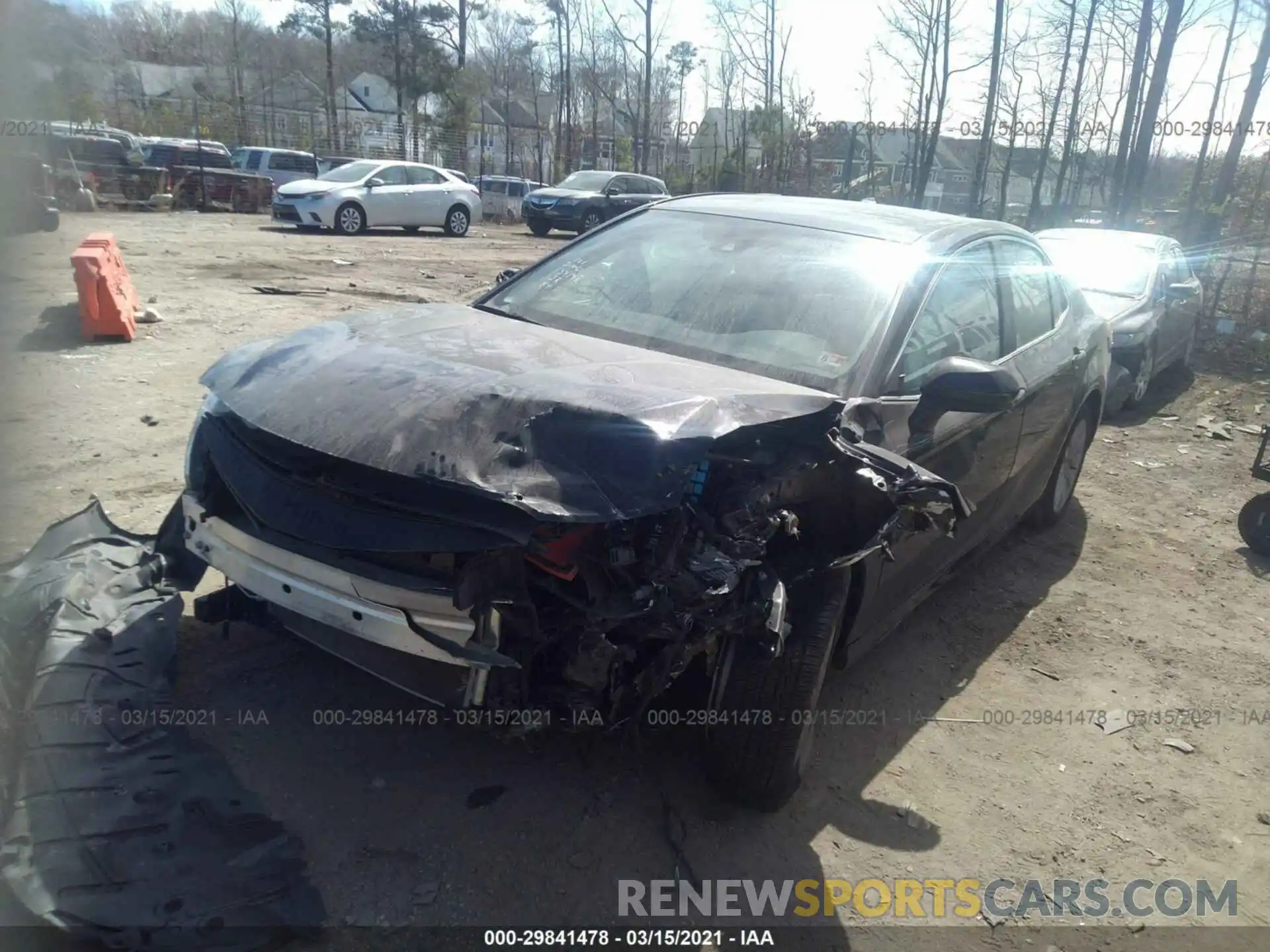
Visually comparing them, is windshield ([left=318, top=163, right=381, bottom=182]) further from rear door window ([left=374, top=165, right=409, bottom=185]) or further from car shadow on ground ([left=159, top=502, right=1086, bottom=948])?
car shadow on ground ([left=159, top=502, right=1086, bottom=948])

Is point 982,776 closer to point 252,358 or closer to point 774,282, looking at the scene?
point 774,282

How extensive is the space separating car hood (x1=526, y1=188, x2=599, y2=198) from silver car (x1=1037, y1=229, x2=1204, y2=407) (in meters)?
14.4

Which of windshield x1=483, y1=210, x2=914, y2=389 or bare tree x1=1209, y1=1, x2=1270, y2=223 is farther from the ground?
bare tree x1=1209, y1=1, x2=1270, y2=223

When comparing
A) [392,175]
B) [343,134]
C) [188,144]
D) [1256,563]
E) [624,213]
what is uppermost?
[343,134]

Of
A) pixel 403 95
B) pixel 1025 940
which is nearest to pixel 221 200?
pixel 403 95

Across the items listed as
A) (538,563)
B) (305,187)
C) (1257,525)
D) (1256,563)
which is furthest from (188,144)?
(538,563)

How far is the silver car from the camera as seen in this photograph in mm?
8398

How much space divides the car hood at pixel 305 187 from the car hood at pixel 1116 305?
15.0 meters

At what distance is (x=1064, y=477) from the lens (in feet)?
18.1

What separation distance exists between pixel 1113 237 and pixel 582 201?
14.8 metres

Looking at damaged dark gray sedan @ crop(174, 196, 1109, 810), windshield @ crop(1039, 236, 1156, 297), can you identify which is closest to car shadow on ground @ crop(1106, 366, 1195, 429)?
windshield @ crop(1039, 236, 1156, 297)

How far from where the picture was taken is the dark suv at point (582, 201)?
74.2 feet

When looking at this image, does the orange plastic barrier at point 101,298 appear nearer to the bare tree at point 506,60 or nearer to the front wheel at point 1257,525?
the front wheel at point 1257,525

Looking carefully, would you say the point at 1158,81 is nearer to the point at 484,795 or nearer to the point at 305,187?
the point at 305,187
